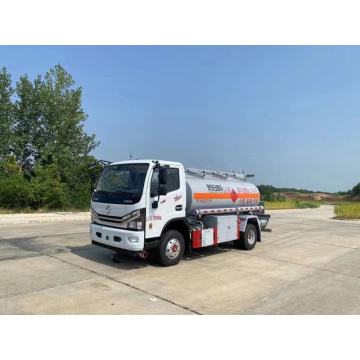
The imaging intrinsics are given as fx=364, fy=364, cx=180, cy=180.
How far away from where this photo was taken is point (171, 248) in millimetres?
8477

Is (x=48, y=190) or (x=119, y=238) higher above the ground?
(x=48, y=190)

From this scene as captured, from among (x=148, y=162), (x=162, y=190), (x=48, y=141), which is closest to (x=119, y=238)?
(x=162, y=190)

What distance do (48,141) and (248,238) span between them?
18805 millimetres

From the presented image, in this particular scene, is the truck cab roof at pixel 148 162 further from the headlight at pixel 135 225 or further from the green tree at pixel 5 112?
the green tree at pixel 5 112

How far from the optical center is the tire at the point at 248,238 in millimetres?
11000

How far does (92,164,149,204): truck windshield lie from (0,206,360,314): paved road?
1560 millimetres

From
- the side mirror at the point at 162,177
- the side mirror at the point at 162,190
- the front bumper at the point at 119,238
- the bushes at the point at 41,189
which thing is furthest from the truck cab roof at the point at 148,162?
the bushes at the point at 41,189

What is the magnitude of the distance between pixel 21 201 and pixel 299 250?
53.8 ft

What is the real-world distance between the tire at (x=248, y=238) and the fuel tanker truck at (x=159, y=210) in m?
0.59

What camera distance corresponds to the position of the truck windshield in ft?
25.8

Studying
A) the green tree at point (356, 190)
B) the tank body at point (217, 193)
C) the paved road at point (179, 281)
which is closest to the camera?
the paved road at point (179, 281)

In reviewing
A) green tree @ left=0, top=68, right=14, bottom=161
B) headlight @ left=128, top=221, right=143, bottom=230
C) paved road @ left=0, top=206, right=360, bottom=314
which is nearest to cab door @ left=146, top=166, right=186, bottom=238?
headlight @ left=128, top=221, right=143, bottom=230

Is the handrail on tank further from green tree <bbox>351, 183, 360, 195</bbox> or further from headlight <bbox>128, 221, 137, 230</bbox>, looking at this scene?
green tree <bbox>351, 183, 360, 195</bbox>

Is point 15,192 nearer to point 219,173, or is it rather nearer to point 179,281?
point 219,173
